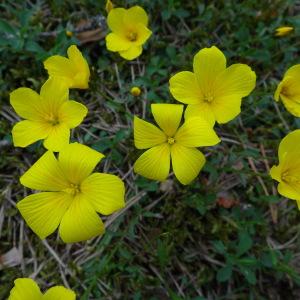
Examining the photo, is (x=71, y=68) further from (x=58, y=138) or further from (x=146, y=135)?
(x=146, y=135)

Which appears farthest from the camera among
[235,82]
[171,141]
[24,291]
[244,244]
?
[244,244]

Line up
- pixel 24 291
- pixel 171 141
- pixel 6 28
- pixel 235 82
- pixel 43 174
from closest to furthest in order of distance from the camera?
pixel 24 291 → pixel 43 174 → pixel 171 141 → pixel 235 82 → pixel 6 28

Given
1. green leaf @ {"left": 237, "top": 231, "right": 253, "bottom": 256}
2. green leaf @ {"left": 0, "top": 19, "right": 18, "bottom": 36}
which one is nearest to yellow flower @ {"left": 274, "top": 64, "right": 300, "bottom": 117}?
green leaf @ {"left": 237, "top": 231, "right": 253, "bottom": 256}

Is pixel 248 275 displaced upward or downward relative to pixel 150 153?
downward

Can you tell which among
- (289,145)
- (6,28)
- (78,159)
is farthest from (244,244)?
(6,28)

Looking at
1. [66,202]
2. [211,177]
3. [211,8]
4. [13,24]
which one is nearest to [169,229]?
[211,177]

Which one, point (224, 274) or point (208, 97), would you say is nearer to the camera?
point (208, 97)

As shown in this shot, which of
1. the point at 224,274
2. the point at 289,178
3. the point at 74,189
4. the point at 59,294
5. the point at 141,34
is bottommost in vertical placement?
the point at 224,274

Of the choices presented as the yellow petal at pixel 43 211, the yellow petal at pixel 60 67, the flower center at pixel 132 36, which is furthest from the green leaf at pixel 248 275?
the flower center at pixel 132 36
